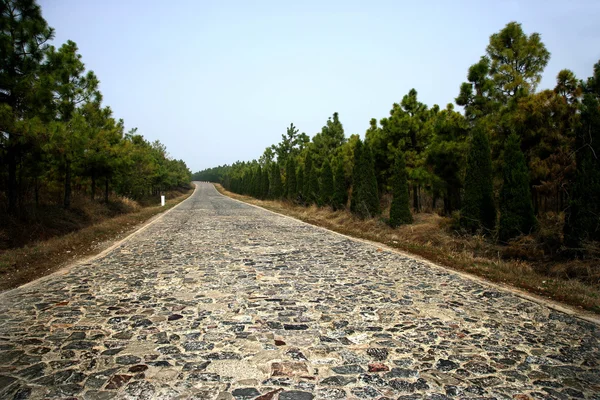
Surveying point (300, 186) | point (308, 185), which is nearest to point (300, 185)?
point (300, 186)

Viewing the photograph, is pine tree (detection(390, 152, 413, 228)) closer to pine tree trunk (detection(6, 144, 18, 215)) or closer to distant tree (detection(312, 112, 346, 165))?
pine tree trunk (detection(6, 144, 18, 215))

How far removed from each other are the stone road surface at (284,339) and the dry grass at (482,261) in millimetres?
825

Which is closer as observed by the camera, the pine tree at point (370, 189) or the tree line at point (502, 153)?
the tree line at point (502, 153)

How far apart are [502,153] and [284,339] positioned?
11.4 meters

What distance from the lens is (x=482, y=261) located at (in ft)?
28.3

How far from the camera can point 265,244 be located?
424 inches

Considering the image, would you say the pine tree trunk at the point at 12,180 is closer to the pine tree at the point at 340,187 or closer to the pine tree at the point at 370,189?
the pine tree at the point at 370,189

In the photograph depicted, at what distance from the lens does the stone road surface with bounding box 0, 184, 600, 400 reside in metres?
3.00

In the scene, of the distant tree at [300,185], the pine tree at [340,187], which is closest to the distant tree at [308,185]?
the distant tree at [300,185]

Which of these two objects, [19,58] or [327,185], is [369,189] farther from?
[19,58]

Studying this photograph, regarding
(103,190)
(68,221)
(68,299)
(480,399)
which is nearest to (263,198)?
(103,190)

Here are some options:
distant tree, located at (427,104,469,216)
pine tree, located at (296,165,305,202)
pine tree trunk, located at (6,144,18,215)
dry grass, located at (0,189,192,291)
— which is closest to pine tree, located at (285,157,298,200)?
pine tree, located at (296,165,305,202)

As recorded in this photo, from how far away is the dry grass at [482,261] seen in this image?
6.00 m

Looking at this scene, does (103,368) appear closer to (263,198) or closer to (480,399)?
(480,399)
